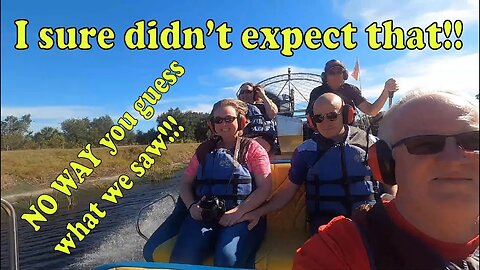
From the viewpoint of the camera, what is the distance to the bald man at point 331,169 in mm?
2287

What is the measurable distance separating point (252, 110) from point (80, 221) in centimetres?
706

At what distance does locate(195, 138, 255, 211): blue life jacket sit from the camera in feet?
8.35

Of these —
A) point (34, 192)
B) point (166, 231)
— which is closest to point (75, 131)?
point (34, 192)

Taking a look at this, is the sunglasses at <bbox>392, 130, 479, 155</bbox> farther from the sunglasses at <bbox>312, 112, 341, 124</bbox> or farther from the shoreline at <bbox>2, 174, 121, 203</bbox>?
the shoreline at <bbox>2, 174, 121, 203</bbox>

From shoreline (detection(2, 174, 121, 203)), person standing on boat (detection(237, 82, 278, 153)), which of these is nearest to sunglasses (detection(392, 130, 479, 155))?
person standing on boat (detection(237, 82, 278, 153))

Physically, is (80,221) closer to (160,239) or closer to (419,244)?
(160,239)

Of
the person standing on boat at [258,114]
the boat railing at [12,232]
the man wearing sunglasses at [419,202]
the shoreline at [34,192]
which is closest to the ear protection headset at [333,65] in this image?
the person standing on boat at [258,114]

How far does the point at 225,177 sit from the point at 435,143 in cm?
200

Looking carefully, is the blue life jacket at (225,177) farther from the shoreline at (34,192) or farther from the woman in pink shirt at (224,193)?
the shoreline at (34,192)

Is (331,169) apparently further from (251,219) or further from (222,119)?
(222,119)

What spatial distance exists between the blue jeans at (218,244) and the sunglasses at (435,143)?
5.69ft

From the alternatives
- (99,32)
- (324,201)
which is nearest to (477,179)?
(324,201)

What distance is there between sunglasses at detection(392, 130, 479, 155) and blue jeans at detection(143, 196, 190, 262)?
7.48 feet

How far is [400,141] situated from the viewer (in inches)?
27.7
